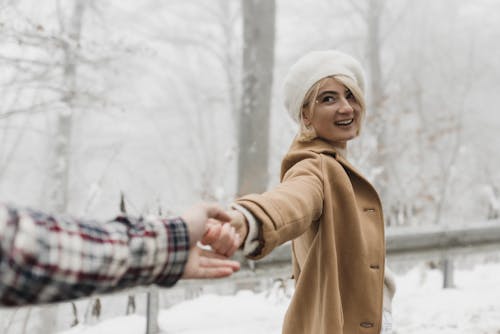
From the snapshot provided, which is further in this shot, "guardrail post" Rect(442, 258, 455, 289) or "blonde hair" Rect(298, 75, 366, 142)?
"guardrail post" Rect(442, 258, 455, 289)

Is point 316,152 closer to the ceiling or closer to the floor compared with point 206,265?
closer to the ceiling

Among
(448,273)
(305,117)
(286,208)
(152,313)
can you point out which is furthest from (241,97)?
(286,208)

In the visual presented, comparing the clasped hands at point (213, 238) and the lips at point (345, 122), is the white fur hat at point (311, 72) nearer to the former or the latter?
the lips at point (345, 122)

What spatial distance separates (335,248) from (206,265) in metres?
0.71

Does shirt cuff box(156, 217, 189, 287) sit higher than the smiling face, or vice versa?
the smiling face

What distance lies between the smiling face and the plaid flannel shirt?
3.56 ft

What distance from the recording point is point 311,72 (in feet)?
6.72

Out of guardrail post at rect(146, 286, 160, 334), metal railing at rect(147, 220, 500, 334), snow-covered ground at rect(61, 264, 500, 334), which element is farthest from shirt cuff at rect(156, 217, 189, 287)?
snow-covered ground at rect(61, 264, 500, 334)

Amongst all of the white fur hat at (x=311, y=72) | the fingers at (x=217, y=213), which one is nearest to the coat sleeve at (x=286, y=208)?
the fingers at (x=217, y=213)

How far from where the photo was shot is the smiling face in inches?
79.6

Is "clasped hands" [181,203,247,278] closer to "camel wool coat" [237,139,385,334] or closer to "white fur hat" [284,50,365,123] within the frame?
"camel wool coat" [237,139,385,334]

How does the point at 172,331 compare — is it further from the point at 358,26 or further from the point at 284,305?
the point at 358,26

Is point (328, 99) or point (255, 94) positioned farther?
point (255, 94)

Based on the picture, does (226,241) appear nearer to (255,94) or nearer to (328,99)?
(328,99)
